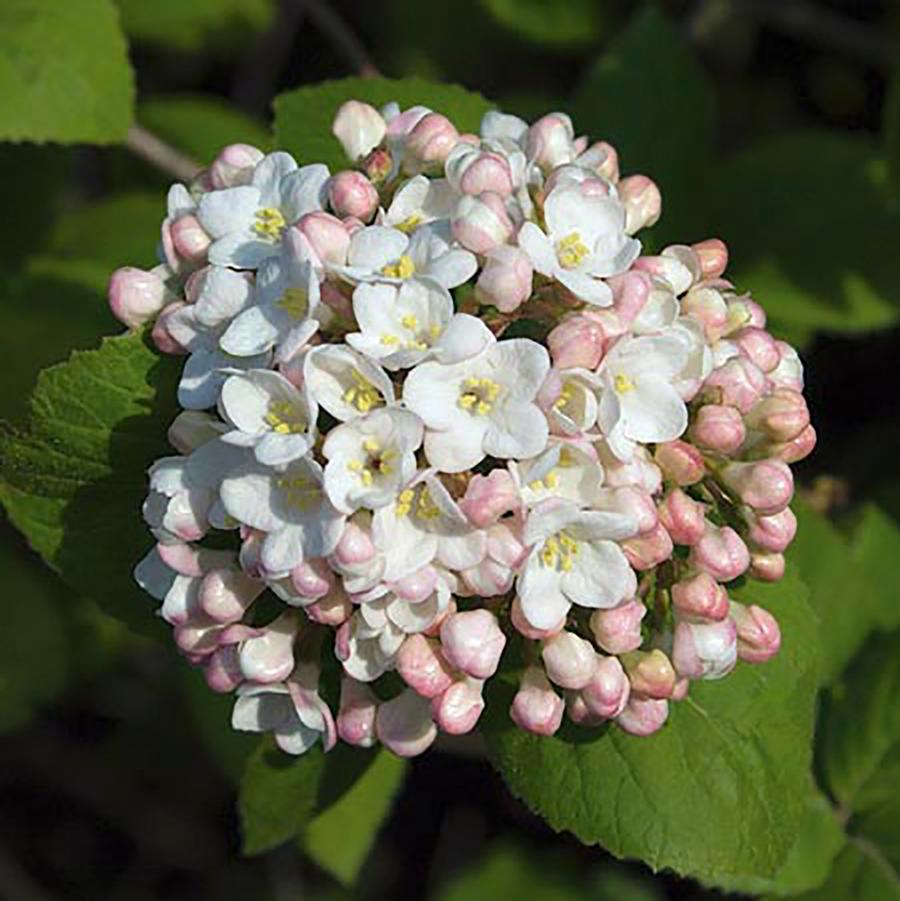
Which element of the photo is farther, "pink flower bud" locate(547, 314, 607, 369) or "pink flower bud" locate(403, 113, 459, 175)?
"pink flower bud" locate(403, 113, 459, 175)

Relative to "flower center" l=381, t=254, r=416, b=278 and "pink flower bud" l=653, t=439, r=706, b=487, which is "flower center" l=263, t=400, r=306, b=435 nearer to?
"flower center" l=381, t=254, r=416, b=278

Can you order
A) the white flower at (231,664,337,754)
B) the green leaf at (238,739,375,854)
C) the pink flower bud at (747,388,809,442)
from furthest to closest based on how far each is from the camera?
the green leaf at (238,739,375,854) < the white flower at (231,664,337,754) < the pink flower bud at (747,388,809,442)

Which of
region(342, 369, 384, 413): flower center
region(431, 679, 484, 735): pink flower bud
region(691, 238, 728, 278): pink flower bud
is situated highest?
region(691, 238, 728, 278): pink flower bud

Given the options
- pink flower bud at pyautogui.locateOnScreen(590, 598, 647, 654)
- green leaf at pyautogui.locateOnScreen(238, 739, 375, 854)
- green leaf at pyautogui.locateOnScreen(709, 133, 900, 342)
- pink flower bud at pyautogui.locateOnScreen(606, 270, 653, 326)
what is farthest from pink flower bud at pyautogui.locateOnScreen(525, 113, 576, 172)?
green leaf at pyautogui.locateOnScreen(709, 133, 900, 342)

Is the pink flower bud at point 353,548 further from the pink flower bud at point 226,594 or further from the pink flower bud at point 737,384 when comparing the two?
the pink flower bud at point 737,384

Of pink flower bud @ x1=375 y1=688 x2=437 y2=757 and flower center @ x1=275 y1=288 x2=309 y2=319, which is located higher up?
flower center @ x1=275 y1=288 x2=309 y2=319

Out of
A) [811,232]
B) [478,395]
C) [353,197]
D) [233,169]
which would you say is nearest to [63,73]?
[233,169]

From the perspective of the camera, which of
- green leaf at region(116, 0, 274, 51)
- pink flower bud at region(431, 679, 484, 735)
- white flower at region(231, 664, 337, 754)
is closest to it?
pink flower bud at region(431, 679, 484, 735)
